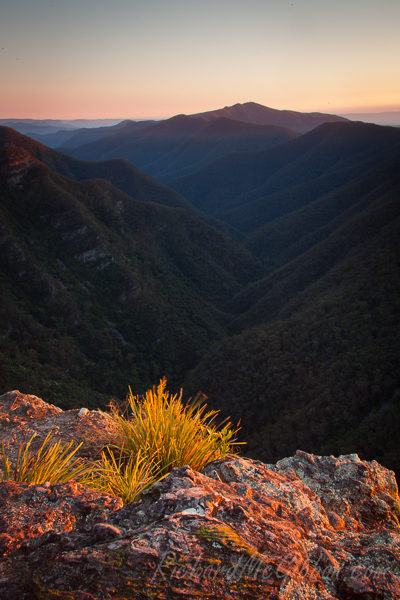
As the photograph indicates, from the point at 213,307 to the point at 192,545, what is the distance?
66.2 meters

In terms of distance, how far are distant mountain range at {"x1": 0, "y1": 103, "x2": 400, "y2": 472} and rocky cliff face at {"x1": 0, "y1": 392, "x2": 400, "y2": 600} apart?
19.3 metres

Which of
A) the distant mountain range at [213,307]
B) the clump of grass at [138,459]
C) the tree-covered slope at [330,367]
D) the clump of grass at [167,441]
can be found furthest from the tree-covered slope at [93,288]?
the clump of grass at [167,441]

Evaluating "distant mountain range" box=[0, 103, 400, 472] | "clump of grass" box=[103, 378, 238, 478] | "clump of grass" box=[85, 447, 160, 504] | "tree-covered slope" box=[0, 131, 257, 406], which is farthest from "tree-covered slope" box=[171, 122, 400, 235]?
"clump of grass" box=[85, 447, 160, 504]

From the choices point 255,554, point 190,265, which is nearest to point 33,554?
point 255,554

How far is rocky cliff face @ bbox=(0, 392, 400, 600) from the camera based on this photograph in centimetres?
156

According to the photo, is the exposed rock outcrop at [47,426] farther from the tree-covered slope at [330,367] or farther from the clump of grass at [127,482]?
the tree-covered slope at [330,367]

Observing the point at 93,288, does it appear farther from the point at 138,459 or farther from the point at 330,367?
the point at 138,459

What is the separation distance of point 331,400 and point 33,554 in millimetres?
30015

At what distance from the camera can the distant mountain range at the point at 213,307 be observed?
2802cm

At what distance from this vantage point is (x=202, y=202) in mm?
173125

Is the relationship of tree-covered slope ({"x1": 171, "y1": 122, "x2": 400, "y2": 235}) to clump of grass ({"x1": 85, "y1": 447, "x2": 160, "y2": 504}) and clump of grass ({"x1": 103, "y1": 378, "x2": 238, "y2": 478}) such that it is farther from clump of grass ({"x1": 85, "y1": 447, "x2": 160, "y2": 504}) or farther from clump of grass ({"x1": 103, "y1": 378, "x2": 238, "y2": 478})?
clump of grass ({"x1": 85, "y1": 447, "x2": 160, "y2": 504})

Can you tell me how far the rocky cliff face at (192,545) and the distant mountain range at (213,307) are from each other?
19308 mm

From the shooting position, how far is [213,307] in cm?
Result: 6781

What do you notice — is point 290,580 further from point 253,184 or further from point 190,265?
point 253,184
